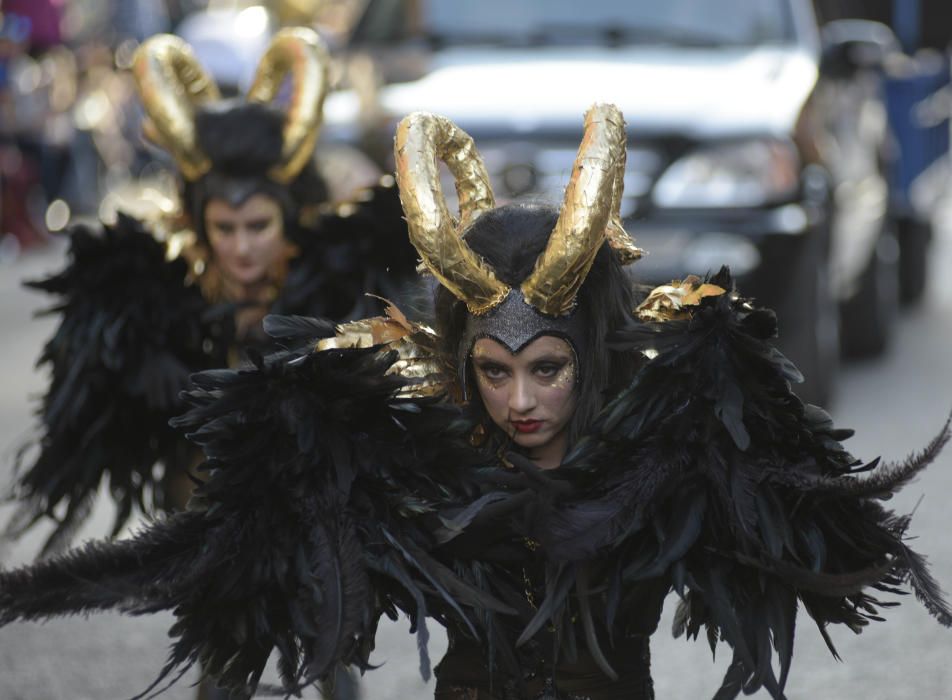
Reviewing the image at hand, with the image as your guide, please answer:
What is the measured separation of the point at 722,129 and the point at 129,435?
11.5 feet

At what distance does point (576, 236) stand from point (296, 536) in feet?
2.41

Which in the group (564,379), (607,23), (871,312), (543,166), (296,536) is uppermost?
(607,23)

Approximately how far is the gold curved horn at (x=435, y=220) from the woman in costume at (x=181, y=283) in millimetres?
1122

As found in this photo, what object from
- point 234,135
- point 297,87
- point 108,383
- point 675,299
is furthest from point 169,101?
point 675,299

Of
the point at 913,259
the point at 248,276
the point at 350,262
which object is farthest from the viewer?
the point at 913,259

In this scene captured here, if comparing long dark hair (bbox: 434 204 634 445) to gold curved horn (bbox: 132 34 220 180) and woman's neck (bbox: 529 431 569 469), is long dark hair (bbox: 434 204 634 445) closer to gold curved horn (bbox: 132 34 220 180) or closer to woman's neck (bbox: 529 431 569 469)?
woman's neck (bbox: 529 431 569 469)

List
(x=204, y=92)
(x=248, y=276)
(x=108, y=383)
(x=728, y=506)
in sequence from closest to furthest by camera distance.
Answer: (x=728, y=506)
(x=108, y=383)
(x=248, y=276)
(x=204, y=92)

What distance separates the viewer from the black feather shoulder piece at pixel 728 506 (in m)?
3.06

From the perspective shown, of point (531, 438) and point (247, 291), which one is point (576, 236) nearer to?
point (531, 438)

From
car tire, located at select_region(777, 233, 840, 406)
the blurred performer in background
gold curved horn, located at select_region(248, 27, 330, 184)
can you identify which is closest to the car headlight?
car tire, located at select_region(777, 233, 840, 406)

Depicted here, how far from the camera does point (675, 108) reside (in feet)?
25.1

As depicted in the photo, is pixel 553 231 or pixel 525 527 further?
pixel 553 231

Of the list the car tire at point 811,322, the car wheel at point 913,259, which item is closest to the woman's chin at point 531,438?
the car tire at point 811,322

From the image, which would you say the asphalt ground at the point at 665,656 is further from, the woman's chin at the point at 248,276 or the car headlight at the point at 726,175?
the car headlight at the point at 726,175
